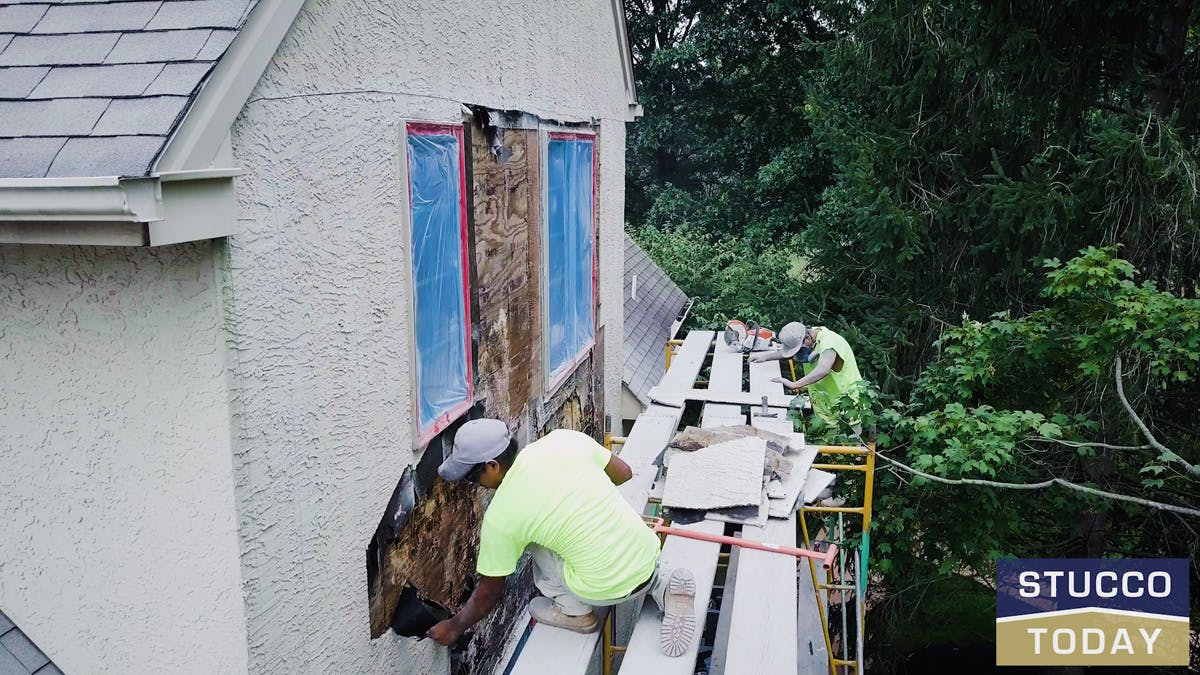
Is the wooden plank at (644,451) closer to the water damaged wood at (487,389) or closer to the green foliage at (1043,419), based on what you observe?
the water damaged wood at (487,389)

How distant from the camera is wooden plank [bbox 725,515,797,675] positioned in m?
3.17

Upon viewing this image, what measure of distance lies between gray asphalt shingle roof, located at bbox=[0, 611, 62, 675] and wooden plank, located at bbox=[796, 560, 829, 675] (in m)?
→ 4.91

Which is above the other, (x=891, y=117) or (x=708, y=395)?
(x=891, y=117)

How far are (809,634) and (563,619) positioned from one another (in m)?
4.60

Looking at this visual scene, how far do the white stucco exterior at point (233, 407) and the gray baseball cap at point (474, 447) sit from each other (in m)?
0.29

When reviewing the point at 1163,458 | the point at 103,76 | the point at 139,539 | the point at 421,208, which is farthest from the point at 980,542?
the point at 103,76

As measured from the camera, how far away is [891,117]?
1145 centimetres

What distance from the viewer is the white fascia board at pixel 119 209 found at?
1767 mm

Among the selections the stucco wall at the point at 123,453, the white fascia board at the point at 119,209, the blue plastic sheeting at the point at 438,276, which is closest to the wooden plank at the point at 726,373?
the blue plastic sheeting at the point at 438,276

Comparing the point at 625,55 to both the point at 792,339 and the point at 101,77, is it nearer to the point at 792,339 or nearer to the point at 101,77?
the point at 792,339

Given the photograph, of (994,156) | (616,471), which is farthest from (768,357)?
(616,471)

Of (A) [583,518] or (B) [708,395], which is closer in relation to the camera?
(A) [583,518]

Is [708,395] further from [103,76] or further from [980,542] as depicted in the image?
[103,76]

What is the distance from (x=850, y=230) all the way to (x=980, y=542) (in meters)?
6.39
